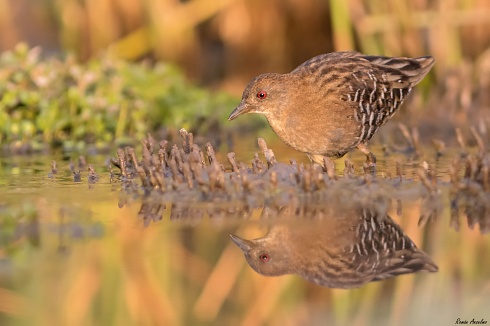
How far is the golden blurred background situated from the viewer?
41.2 feet

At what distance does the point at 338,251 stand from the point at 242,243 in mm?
513

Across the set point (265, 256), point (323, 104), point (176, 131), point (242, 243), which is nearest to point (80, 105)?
point (176, 131)

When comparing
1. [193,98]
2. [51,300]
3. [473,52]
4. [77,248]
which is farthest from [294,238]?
[473,52]

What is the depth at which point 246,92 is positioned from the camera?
6883 millimetres

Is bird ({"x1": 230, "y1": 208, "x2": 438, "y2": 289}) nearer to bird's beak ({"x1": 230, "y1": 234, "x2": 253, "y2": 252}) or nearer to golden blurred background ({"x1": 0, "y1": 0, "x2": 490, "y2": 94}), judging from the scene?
bird's beak ({"x1": 230, "y1": 234, "x2": 253, "y2": 252})

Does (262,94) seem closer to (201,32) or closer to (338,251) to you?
(338,251)

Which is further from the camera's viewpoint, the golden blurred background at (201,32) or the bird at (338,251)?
the golden blurred background at (201,32)

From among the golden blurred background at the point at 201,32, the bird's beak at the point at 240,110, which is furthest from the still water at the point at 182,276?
the golden blurred background at the point at 201,32

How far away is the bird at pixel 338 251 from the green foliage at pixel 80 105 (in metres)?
4.20

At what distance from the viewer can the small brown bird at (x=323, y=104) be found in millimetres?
6797

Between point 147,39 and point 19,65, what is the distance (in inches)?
150

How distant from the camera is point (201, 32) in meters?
14.0

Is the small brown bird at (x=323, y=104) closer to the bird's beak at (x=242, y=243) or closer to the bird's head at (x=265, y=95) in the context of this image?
the bird's head at (x=265, y=95)

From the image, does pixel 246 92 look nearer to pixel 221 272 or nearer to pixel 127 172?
pixel 127 172
